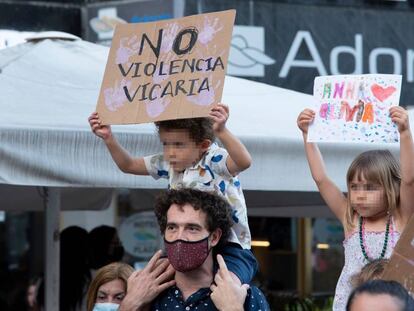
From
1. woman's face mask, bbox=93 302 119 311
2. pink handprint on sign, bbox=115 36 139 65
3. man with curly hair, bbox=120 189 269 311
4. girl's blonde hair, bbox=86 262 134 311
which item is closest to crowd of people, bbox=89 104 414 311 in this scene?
man with curly hair, bbox=120 189 269 311

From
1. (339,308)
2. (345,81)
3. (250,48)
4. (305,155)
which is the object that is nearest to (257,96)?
(305,155)

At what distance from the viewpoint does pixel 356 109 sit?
4.68m

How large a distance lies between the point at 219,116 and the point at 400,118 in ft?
2.42

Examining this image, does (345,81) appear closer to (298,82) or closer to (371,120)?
(371,120)

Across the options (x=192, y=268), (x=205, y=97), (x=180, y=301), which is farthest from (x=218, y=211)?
(x=205, y=97)

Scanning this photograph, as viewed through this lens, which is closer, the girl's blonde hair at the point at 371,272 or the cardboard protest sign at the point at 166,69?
the girl's blonde hair at the point at 371,272

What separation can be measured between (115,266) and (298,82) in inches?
310

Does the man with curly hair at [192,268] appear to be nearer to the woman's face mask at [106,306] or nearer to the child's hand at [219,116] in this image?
the child's hand at [219,116]

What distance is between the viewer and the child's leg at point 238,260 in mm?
4152

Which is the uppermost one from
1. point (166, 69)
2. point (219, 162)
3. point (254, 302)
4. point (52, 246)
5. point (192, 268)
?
point (166, 69)

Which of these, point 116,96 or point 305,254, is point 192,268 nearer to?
point 116,96

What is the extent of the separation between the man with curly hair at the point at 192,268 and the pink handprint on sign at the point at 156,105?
41cm

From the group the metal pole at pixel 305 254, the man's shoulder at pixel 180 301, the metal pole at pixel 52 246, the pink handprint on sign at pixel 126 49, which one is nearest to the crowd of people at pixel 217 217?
the man's shoulder at pixel 180 301

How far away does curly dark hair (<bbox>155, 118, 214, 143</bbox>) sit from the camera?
170 inches
